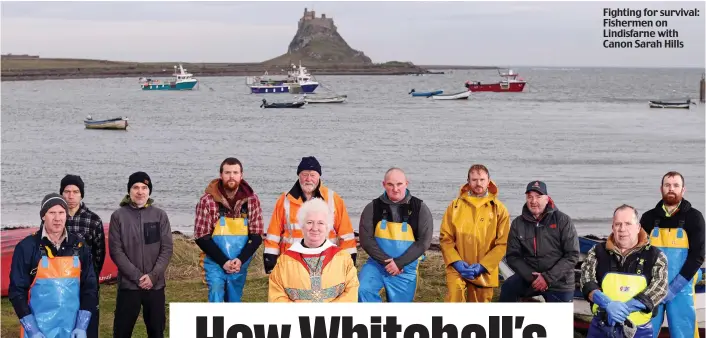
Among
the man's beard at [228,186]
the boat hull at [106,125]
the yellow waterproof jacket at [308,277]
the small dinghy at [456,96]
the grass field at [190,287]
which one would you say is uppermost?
the small dinghy at [456,96]

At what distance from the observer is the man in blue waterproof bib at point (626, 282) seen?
21.0 ft

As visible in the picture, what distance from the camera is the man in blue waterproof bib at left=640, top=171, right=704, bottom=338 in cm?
751

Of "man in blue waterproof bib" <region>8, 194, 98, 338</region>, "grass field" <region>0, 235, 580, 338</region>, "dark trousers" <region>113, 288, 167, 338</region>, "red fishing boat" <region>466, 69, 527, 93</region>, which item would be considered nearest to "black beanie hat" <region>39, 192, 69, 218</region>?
"man in blue waterproof bib" <region>8, 194, 98, 338</region>

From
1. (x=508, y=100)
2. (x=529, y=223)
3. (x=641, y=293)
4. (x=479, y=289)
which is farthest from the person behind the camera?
(x=508, y=100)

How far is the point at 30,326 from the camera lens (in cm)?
659

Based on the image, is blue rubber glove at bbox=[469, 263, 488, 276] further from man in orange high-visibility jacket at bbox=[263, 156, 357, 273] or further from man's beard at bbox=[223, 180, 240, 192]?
man's beard at bbox=[223, 180, 240, 192]

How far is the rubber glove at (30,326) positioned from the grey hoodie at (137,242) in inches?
40.0

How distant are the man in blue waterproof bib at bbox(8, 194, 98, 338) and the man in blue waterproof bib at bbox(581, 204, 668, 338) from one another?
376cm

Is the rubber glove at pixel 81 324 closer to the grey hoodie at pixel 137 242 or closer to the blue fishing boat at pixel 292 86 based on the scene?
the grey hoodie at pixel 137 242

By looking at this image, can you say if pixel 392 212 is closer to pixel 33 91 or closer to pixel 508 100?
pixel 508 100

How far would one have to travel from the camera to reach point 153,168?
40.9 meters

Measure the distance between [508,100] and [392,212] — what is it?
106130 millimetres

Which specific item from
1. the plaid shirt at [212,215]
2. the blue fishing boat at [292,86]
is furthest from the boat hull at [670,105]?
the plaid shirt at [212,215]

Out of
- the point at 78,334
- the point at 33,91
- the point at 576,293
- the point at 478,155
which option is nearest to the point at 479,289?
the point at 576,293
